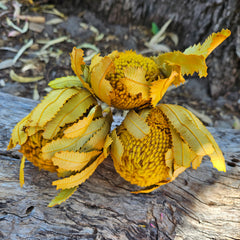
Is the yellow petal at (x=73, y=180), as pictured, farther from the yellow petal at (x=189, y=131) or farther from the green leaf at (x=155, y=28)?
the green leaf at (x=155, y=28)

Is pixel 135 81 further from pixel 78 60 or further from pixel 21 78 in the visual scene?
pixel 21 78

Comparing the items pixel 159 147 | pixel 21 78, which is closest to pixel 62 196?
pixel 159 147

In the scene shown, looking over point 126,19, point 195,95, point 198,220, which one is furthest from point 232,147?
point 126,19

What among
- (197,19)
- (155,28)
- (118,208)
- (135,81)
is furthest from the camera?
(155,28)

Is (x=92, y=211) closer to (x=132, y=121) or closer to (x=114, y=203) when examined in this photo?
(x=114, y=203)

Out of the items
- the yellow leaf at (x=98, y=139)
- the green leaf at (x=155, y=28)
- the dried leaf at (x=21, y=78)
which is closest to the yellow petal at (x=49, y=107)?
the yellow leaf at (x=98, y=139)

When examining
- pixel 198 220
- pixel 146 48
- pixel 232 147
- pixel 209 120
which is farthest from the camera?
pixel 146 48

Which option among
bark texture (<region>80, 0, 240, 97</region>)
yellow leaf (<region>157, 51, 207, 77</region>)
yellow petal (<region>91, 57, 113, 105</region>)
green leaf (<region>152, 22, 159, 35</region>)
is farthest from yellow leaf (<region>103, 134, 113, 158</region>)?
green leaf (<region>152, 22, 159, 35</region>)
